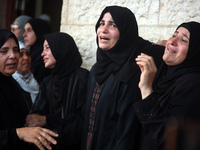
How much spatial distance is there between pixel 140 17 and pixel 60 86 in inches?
51.4

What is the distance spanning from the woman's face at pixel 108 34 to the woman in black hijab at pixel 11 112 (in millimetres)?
870

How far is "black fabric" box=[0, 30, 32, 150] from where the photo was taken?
212cm

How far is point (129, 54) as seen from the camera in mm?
2289

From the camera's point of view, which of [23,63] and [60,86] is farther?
[23,63]

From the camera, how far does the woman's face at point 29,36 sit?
14.8 feet

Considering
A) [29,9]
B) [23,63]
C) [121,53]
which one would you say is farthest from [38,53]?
[29,9]

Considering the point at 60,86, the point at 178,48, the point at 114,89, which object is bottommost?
the point at 60,86

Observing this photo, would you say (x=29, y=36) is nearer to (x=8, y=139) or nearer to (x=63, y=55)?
(x=63, y=55)

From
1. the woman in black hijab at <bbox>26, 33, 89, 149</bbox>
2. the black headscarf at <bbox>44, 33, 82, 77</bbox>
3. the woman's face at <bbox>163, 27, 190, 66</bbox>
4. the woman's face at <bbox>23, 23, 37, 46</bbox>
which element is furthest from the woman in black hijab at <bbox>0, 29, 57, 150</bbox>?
the woman's face at <bbox>23, 23, 37, 46</bbox>

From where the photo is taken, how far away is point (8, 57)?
2422 millimetres

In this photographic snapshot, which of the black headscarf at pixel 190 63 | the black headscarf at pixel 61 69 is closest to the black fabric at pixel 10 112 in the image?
the black headscarf at pixel 61 69

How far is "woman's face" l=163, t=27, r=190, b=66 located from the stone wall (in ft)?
2.91

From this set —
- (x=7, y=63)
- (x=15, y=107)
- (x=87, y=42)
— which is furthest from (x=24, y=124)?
(x=87, y=42)

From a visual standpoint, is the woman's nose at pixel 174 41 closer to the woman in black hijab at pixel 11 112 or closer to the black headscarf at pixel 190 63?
the black headscarf at pixel 190 63
